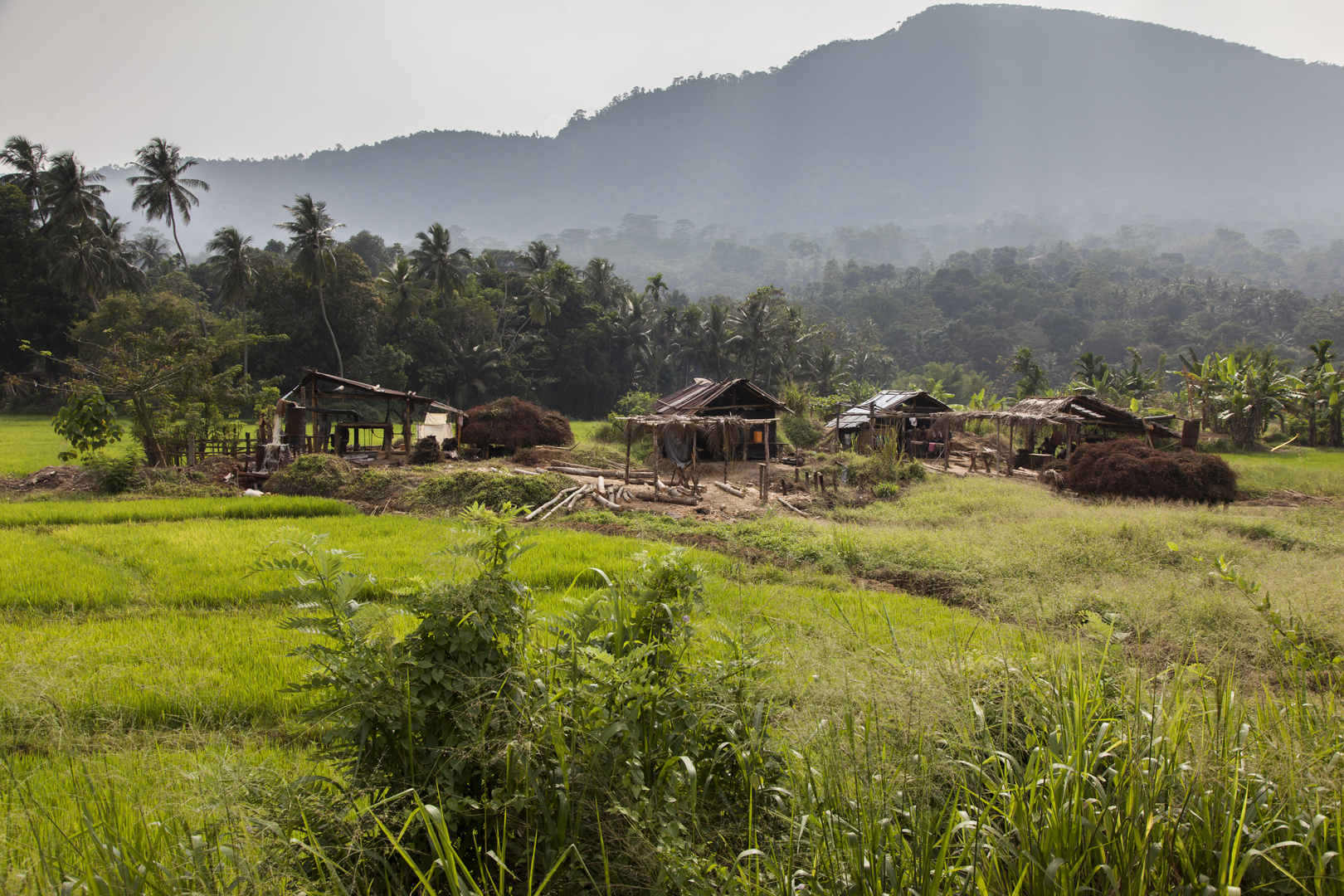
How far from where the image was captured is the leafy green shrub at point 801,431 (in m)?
32.2

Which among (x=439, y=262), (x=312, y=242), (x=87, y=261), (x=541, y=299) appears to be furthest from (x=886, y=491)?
(x=87, y=261)

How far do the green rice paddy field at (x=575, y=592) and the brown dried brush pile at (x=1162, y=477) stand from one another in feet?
3.30

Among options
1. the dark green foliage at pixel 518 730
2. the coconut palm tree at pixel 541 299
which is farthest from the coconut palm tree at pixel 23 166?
the dark green foliage at pixel 518 730

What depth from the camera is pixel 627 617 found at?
9.93 ft

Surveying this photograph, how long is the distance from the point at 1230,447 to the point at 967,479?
16357mm

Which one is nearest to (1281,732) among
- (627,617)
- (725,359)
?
(627,617)

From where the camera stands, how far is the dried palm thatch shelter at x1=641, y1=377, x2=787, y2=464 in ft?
83.2

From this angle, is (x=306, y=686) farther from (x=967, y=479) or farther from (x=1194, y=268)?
(x=1194, y=268)

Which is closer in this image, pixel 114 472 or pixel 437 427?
pixel 114 472

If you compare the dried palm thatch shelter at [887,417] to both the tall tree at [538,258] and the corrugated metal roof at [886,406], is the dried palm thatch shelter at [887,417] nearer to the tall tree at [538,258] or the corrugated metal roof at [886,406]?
the corrugated metal roof at [886,406]

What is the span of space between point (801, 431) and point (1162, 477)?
17.9 meters

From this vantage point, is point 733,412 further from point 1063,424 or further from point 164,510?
point 164,510

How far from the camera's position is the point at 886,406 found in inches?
1134

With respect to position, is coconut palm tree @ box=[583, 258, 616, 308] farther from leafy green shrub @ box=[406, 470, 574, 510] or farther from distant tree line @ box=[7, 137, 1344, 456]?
leafy green shrub @ box=[406, 470, 574, 510]
